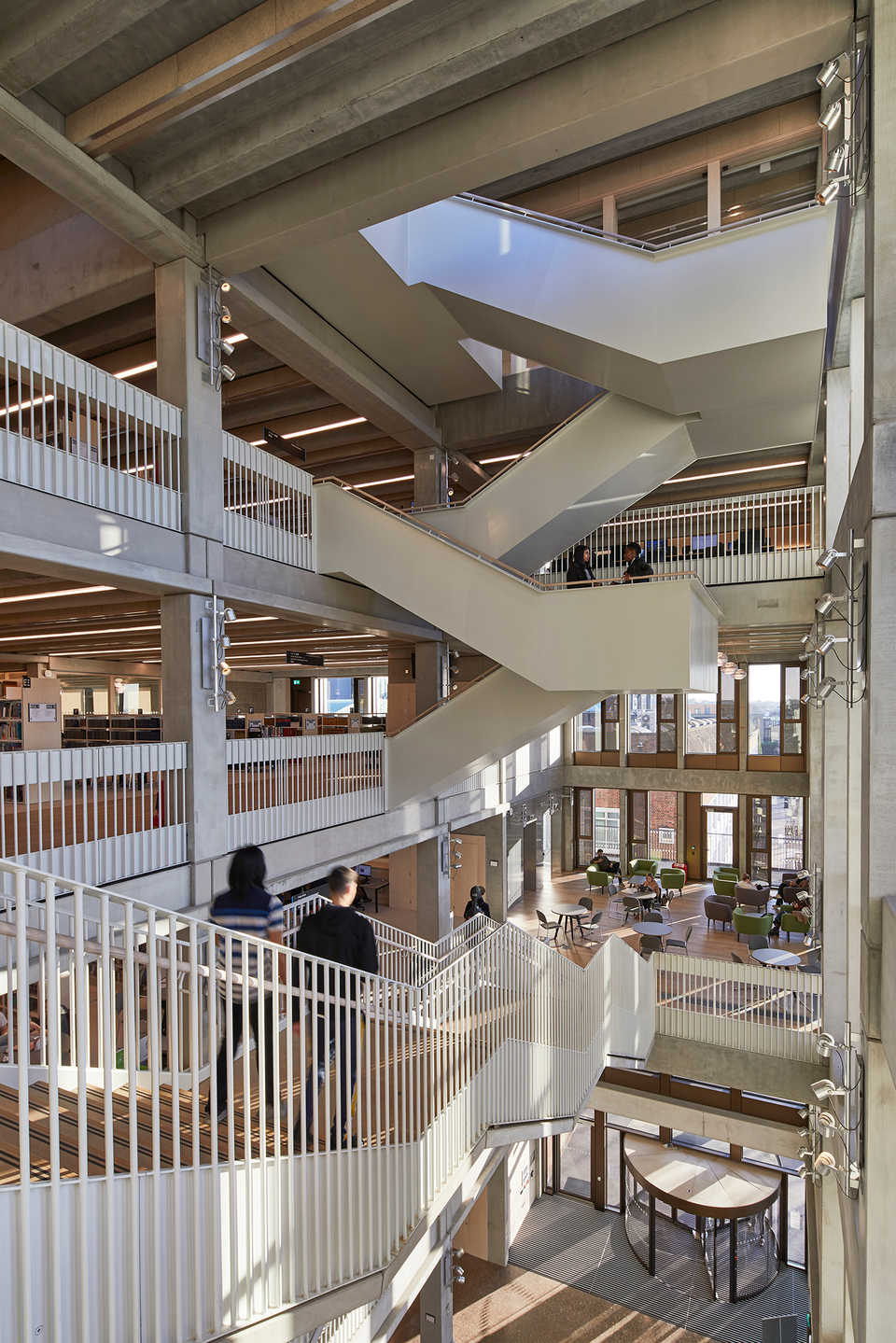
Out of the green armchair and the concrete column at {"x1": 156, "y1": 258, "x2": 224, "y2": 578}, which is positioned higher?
the concrete column at {"x1": 156, "y1": 258, "x2": 224, "y2": 578}

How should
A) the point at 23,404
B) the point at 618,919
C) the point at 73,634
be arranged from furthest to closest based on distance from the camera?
the point at 618,919 < the point at 73,634 < the point at 23,404

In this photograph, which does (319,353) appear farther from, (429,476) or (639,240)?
(639,240)

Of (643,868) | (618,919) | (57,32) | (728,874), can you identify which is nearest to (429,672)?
(618,919)

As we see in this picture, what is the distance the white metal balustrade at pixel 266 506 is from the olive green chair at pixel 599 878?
1179cm

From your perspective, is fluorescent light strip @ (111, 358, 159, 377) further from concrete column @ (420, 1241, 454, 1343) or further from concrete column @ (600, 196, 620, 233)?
concrete column @ (420, 1241, 454, 1343)

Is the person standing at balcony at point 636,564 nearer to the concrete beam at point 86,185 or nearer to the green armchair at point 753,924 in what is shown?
the concrete beam at point 86,185

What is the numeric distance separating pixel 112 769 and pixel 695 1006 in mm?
9338

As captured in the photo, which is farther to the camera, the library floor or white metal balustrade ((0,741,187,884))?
the library floor

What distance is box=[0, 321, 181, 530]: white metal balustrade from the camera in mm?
5305

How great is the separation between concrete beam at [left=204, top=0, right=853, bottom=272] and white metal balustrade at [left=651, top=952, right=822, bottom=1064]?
10.6 meters

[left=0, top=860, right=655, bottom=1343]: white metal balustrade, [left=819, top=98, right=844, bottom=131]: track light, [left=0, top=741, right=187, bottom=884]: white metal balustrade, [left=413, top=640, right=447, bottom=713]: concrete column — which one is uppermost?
[left=819, top=98, right=844, bottom=131]: track light

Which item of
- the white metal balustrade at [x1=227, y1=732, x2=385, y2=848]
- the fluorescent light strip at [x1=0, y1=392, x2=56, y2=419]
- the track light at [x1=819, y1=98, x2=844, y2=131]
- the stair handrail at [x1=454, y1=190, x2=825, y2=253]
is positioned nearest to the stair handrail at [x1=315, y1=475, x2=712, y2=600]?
the white metal balustrade at [x1=227, y1=732, x2=385, y2=848]

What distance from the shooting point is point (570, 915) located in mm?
14055

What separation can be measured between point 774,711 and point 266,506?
14.9 metres
